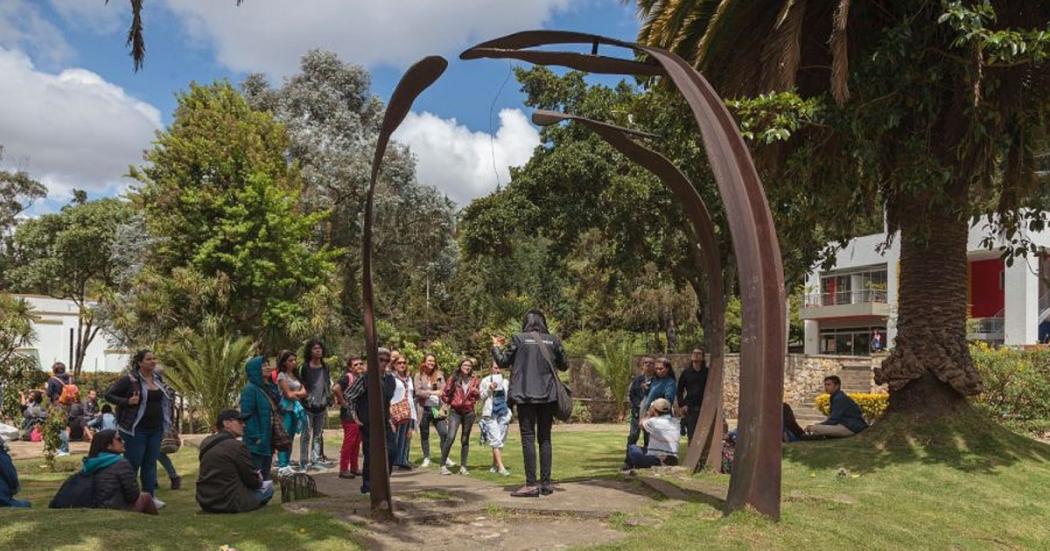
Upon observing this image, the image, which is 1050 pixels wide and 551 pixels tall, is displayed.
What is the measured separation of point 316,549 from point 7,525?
198cm

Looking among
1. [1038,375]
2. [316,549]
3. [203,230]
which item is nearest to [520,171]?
[203,230]

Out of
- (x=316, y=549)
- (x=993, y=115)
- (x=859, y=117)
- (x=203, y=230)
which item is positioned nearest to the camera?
(x=316, y=549)

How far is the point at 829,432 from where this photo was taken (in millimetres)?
11602

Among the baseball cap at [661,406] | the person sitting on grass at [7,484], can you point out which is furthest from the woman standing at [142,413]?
the baseball cap at [661,406]

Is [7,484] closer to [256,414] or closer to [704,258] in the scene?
[256,414]

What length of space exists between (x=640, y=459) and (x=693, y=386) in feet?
5.31

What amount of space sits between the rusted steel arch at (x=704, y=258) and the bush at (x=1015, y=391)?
9453 mm

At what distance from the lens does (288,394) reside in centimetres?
920

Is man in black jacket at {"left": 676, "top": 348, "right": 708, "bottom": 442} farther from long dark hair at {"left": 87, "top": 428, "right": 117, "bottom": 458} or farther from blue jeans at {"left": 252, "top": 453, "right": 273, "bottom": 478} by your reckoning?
long dark hair at {"left": 87, "top": 428, "right": 117, "bottom": 458}

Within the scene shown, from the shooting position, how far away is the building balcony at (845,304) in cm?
3834

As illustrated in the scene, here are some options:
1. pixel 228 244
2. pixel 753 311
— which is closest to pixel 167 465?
pixel 753 311

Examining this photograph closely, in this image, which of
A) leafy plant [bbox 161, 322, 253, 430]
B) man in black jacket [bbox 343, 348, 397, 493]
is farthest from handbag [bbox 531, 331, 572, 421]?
leafy plant [bbox 161, 322, 253, 430]

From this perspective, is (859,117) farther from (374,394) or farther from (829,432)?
(374,394)

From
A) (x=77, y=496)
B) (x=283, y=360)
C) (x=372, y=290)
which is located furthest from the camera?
(x=283, y=360)
